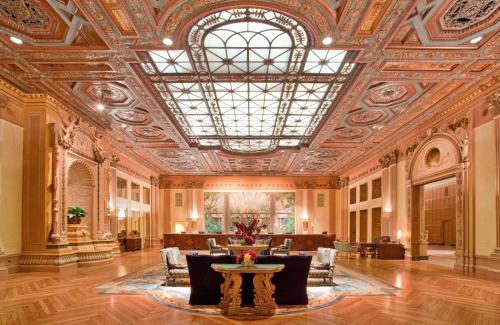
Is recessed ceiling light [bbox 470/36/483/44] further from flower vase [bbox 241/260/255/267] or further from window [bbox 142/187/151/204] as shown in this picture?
window [bbox 142/187/151/204]

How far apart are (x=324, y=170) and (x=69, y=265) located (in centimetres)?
1622

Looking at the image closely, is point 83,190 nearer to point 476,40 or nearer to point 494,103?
point 476,40

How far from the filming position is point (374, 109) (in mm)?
11352

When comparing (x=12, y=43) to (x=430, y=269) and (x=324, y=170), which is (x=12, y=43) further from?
(x=324, y=170)

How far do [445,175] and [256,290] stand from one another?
7.81m

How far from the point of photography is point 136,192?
19672 millimetres

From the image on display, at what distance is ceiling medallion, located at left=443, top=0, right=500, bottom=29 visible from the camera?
5.96 meters

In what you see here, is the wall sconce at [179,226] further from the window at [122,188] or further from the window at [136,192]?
the window at [122,188]

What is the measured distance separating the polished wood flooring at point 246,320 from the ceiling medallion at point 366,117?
517 cm

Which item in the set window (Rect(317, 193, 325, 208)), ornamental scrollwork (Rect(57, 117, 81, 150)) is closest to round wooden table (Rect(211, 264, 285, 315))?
ornamental scrollwork (Rect(57, 117, 81, 150))

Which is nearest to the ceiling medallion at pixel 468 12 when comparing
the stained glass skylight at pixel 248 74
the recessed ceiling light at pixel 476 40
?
the recessed ceiling light at pixel 476 40

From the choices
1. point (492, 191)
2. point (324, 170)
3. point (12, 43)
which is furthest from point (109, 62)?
point (324, 170)

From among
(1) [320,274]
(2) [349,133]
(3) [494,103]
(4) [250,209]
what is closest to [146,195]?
(4) [250,209]

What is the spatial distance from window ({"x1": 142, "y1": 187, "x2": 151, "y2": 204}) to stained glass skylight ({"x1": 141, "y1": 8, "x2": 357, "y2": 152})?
28.9 ft
